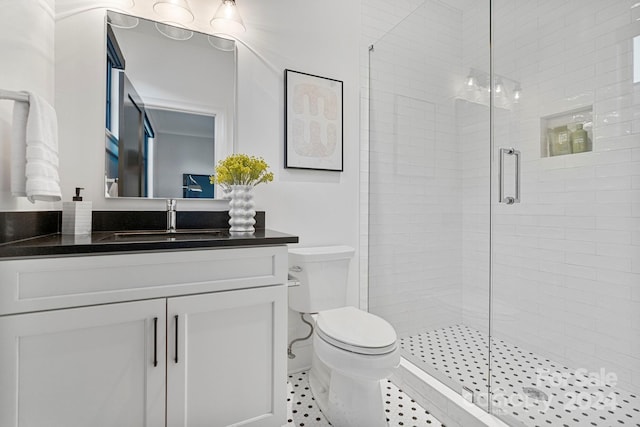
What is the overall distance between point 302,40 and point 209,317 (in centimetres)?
172

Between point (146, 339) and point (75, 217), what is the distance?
0.63 meters

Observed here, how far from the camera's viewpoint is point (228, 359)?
1242 millimetres

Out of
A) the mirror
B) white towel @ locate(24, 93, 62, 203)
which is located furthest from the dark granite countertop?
the mirror

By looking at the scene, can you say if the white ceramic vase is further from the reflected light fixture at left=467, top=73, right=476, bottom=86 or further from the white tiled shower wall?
the reflected light fixture at left=467, top=73, right=476, bottom=86

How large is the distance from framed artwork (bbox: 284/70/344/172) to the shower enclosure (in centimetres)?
31

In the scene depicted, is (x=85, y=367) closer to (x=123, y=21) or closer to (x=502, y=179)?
(x=123, y=21)

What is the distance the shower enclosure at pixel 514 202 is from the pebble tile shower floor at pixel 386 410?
0.22 m

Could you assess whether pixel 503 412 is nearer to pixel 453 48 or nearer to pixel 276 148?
pixel 276 148

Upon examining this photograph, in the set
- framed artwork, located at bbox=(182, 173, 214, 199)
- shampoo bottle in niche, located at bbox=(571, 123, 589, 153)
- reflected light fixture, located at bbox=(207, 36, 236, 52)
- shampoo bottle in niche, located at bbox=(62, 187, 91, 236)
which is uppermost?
reflected light fixture, located at bbox=(207, 36, 236, 52)

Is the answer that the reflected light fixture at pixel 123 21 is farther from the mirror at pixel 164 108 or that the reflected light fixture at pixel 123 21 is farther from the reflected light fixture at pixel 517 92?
the reflected light fixture at pixel 517 92

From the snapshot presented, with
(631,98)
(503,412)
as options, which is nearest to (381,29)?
(631,98)

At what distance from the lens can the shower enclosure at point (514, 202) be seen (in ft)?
5.16

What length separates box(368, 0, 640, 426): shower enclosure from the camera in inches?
61.9

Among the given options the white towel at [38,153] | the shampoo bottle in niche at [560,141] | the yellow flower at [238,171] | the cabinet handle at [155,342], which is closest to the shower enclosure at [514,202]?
the shampoo bottle in niche at [560,141]
